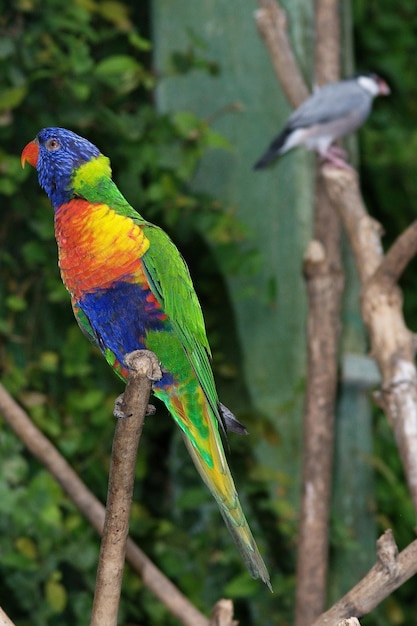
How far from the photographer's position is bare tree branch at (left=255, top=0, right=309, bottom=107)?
2.50 metres

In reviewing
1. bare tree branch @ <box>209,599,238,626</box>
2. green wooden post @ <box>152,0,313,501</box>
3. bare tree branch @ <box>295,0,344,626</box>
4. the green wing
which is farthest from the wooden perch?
the green wing

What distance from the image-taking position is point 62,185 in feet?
4.46

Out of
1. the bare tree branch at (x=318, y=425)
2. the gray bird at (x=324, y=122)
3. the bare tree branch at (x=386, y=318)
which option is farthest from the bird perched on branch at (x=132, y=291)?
the gray bird at (x=324, y=122)

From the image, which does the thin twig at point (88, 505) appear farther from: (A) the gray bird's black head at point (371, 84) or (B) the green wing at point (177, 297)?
(A) the gray bird's black head at point (371, 84)

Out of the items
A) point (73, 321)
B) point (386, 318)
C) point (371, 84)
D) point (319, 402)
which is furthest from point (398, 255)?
point (371, 84)

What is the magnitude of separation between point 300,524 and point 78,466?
63 centimetres

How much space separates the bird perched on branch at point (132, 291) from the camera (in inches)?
52.4

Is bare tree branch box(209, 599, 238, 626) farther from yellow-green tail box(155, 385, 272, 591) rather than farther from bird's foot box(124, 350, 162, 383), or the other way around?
bird's foot box(124, 350, 162, 383)

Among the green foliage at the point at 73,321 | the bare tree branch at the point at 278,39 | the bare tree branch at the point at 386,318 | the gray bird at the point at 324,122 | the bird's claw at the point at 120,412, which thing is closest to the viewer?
the bird's claw at the point at 120,412

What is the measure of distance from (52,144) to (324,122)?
1491 millimetres

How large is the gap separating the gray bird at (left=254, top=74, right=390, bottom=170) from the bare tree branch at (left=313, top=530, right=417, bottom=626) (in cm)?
131

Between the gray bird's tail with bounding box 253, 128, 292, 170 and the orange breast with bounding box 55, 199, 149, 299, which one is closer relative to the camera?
the orange breast with bounding box 55, 199, 149, 299

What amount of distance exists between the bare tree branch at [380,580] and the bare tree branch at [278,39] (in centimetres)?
152

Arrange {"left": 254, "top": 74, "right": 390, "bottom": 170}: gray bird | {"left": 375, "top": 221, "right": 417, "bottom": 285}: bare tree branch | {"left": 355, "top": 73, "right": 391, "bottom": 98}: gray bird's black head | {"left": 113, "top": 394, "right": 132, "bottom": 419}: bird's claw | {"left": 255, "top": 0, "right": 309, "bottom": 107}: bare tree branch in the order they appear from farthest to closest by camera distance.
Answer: {"left": 355, "top": 73, "right": 391, "bottom": 98}: gray bird's black head < {"left": 254, "top": 74, "right": 390, "bottom": 170}: gray bird < {"left": 255, "top": 0, "right": 309, "bottom": 107}: bare tree branch < {"left": 375, "top": 221, "right": 417, "bottom": 285}: bare tree branch < {"left": 113, "top": 394, "right": 132, "bottom": 419}: bird's claw
